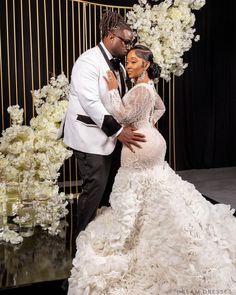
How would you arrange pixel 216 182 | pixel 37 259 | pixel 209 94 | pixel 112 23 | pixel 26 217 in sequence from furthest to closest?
pixel 209 94 < pixel 216 182 < pixel 26 217 < pixel 37 259 < pixel 112 23

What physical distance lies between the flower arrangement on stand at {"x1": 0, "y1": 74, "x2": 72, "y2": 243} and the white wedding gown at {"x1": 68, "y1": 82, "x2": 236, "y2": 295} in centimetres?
81

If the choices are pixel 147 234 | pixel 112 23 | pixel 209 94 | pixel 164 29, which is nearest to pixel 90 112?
pixel 112 23

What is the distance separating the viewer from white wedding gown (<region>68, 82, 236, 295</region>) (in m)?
3.05

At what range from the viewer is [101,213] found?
148 inches

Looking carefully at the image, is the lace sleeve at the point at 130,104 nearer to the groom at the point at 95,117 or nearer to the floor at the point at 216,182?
the groom at the point at 95,117

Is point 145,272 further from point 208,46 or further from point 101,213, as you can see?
point 208,46

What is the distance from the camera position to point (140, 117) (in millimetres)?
3271

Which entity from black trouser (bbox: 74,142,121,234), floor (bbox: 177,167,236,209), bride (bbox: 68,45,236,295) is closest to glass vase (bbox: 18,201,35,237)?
black trouser (bbox: 74,142,121,234)

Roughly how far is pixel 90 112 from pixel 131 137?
1.03ft

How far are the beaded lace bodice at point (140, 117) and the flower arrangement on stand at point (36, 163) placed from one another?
99 cm

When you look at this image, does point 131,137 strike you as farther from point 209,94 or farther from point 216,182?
point 209,94

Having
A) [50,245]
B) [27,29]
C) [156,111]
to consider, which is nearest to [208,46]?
[27,29]

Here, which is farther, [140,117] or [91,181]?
[91,181]

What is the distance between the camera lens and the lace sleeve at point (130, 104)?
3.18m
